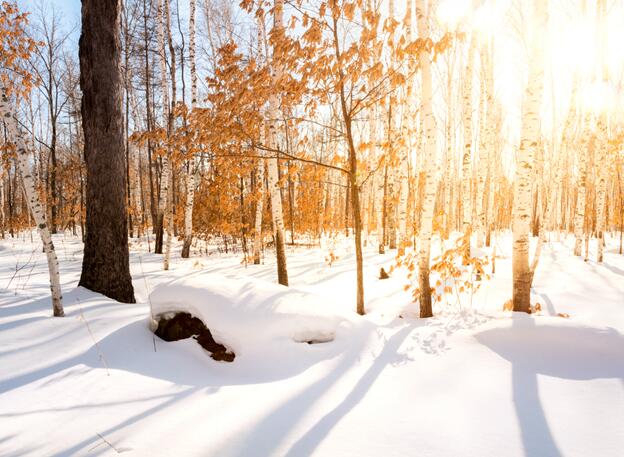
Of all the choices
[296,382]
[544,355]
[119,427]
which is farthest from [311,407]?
[544,355]

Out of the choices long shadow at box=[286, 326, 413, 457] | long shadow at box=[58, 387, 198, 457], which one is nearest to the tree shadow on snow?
long shadow at box=[286, 326, 413, 457]

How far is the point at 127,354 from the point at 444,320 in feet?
12.1

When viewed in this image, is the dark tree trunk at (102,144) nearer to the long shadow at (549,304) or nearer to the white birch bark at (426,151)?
the white birch bark at (426,151)

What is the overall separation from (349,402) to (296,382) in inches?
21.9

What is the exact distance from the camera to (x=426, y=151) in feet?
16.0

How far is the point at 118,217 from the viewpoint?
522 cm

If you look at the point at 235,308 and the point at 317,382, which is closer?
the point at 317,382

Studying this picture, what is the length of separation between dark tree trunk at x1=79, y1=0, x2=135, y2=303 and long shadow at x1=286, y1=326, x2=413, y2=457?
13.5ft

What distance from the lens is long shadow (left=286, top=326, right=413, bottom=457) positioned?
6.88ft

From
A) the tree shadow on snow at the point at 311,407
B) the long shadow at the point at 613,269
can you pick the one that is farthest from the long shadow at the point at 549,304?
the long shadow at the point at 613,269

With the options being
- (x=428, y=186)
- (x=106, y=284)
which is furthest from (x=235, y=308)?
(x=428, y=186)

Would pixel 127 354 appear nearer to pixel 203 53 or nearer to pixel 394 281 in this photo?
pixel 394 281

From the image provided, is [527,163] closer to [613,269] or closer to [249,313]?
[249,313]

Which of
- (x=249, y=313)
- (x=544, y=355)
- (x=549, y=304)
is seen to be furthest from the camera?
(x=549, y=304)
